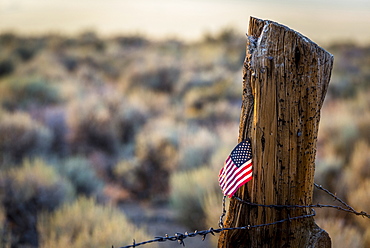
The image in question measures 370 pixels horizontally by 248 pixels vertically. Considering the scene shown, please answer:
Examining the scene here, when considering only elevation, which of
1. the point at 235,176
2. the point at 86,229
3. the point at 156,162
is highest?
the point at 156,162

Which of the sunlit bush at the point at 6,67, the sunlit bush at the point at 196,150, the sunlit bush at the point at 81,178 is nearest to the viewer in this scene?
the sunlit bush at the point at 81,178

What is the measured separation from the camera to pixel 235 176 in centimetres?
238

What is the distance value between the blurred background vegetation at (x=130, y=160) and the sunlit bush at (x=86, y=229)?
1 cm

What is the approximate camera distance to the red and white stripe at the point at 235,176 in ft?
7.68

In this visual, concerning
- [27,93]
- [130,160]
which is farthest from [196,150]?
[27,93]

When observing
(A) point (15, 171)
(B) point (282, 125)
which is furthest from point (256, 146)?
(A) point (15, 171)

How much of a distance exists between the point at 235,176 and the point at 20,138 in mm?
7174

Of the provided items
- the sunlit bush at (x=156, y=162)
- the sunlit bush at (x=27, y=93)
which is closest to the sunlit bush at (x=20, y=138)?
the sunlit bush at (x=156, y=162)

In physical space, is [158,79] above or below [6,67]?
below

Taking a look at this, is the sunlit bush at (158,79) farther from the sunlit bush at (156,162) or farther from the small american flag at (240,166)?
the small american flag at (240,166)

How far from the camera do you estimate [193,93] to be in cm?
1555

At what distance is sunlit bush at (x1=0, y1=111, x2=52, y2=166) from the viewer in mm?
8344

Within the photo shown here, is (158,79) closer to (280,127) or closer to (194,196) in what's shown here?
(194,196)

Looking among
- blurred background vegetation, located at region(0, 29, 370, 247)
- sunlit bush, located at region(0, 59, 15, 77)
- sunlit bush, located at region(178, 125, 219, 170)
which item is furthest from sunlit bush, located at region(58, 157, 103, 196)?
sunlit bush, located at region(0, 59, 15, 77)
